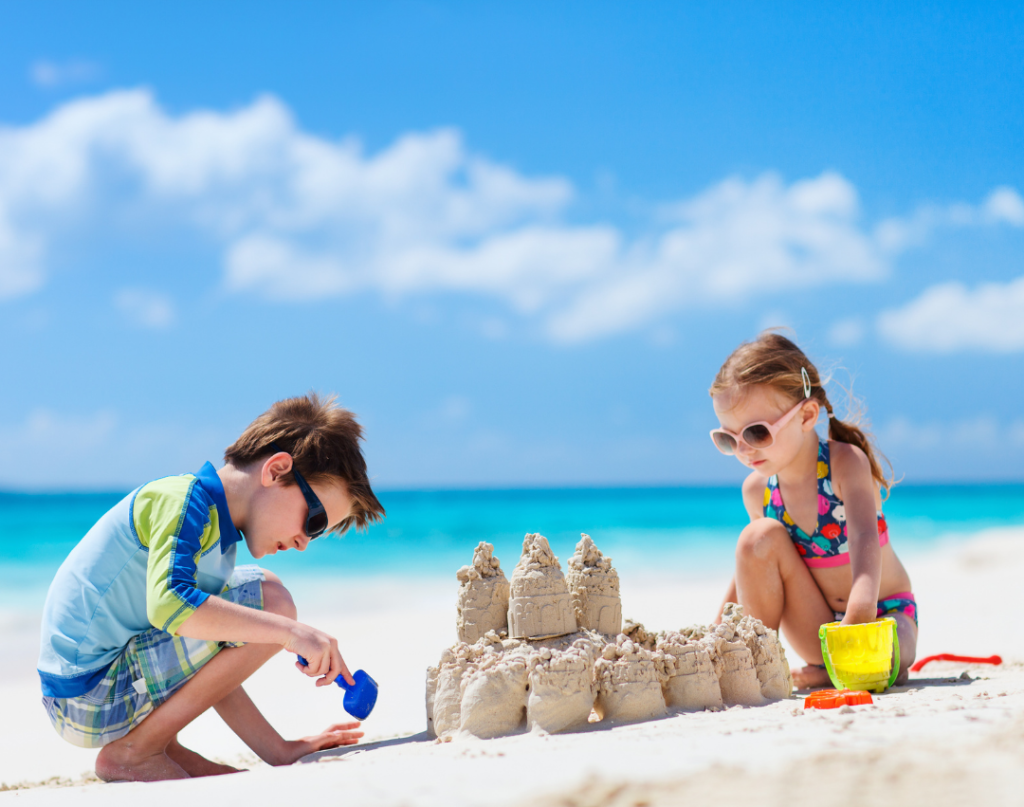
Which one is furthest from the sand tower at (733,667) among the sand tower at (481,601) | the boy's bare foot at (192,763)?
the boy's bare foot at (192,763)

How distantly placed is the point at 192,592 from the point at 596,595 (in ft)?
4.11

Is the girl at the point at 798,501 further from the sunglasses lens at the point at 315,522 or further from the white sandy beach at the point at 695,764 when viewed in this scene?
the sunglasses lens at the point at 315,522

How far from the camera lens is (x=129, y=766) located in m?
2.60

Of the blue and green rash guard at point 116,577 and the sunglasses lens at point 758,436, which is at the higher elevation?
the sunglasses lens at point 758,436

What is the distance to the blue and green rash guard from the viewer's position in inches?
101

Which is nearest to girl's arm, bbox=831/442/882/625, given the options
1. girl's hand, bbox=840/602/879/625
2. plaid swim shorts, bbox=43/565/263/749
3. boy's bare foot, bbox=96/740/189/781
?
girl's hand, bbox=840/602/879/625

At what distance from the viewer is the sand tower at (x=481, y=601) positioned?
9.12 ft

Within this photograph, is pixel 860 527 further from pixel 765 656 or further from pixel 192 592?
pixel 192 592

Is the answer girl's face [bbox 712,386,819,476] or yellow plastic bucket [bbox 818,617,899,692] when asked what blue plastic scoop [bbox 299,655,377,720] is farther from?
girl's face [bbox 712,386,819,476]

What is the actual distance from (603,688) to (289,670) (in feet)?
10.4

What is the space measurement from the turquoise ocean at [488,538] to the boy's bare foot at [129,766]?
867 cm

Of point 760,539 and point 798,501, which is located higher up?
point 798,501

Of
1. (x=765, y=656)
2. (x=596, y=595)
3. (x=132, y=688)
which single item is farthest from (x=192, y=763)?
(x=765, y=656)

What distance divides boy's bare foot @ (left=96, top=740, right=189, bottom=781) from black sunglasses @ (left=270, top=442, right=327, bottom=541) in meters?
0.83
